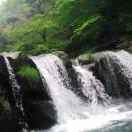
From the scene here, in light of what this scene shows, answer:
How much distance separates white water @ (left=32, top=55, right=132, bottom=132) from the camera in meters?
12.3

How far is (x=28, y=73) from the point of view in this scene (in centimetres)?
1358

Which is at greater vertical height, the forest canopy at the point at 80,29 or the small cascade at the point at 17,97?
the forest canopy at the point at 80,29

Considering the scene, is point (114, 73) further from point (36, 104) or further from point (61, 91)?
point (36, 104)

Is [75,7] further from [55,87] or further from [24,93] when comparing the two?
[24,93]

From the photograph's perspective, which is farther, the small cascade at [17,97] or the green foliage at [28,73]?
the green foliage at [28,73]

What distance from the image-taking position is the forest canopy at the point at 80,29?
886 inches

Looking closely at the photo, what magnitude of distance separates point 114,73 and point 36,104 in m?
4.73

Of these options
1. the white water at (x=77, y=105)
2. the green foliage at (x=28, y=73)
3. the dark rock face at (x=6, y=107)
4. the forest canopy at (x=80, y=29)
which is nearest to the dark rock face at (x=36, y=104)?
the green foliage at (x=28, y=73)

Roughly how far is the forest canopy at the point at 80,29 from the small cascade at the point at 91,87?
384 cm

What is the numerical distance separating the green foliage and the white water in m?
1.27

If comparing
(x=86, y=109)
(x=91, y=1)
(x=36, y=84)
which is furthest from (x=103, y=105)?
(x=91, y=1)

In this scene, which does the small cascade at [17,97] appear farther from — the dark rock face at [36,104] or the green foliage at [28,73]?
the green foliage at [28,73]

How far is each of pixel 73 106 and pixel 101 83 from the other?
2142mm

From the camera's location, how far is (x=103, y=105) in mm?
15422
